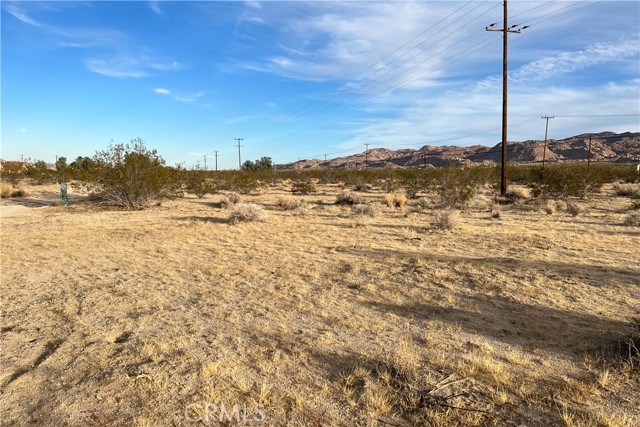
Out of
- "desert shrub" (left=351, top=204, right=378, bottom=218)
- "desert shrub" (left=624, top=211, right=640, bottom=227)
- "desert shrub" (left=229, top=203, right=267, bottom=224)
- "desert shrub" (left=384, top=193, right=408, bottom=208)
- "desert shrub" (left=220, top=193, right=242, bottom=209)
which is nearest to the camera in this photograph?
"desert shrub" (left=624, top=211, right=640, bottom=227)

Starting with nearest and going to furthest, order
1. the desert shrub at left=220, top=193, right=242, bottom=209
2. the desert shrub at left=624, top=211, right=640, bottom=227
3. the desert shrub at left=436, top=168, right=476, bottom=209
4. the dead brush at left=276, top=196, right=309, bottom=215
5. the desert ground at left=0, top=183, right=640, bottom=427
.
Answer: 1. the desert ground at left=0, top=183, right=640, bottom=427
2. the desert shrub at left=624, top=211, right=640, bottom=227
3. the dead brush at left=276, top=196, right=309, bottom=215
4. the desert shrub at left=436, top=168, right=476, bottom=209
5. the desert shrub at left=220, top=193, right=242, bottom=209

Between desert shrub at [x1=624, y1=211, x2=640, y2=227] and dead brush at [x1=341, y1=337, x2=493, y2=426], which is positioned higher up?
desert shrub at [x1=624, y1=211, x2=640, y2=227]

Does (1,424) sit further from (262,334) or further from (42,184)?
(42,184)

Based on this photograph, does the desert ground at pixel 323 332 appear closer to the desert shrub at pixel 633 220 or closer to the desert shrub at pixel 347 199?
the desert shrub at pixel 633 220

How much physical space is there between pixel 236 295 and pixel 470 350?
12.4 feet

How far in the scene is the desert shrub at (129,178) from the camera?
19656mm

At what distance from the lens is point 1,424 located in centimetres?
327

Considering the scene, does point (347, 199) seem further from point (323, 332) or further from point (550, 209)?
point (323, 332)

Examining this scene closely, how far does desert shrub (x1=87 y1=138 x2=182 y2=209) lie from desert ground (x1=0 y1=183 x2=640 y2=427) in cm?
948

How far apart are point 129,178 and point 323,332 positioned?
17787 millimetres

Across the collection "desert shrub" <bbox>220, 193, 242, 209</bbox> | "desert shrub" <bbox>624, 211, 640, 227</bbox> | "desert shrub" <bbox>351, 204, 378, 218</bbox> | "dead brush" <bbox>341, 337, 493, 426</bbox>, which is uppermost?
"desert shrub" <bbox>220, 193, 242, 209</bbox>

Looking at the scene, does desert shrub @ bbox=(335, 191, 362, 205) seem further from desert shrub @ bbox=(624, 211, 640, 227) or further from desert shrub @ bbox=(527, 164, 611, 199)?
desert shrub @ bbox=(624, 211, 640, 227)

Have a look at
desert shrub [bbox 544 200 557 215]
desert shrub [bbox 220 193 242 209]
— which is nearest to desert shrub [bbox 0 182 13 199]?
desert shrub [bbox 220 193 242 209]

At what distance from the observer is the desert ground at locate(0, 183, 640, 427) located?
3402 millimetres
